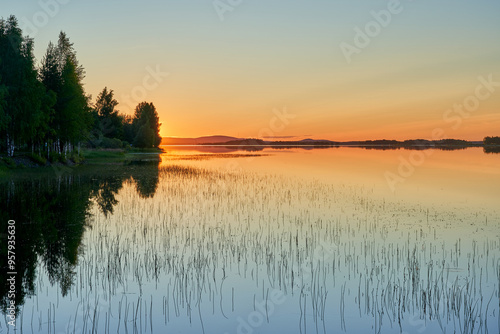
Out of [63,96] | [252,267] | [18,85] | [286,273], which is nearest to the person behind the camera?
[286,273]

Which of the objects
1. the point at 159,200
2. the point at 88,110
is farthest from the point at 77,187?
the point at 88,110

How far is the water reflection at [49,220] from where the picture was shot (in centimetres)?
1262

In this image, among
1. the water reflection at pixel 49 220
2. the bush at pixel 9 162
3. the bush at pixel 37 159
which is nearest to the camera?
the water reflection at pixel 49 220

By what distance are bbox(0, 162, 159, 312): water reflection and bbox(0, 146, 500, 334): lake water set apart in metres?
0.08

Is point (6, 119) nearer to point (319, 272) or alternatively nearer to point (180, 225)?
point (180, 225)

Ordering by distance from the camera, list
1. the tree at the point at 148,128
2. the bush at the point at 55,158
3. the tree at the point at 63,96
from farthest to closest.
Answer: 1. the tree at the point at 148,128
2. the tree at the point at 63,96
3. the bush at the point at 55,158

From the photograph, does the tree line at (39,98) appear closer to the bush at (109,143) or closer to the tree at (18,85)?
the tree at (18,85)

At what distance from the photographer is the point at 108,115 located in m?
135

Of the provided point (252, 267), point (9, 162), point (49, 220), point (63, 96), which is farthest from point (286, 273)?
point (63, 96)

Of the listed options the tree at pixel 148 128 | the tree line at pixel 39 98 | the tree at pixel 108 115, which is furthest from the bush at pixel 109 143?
the tree line at pixel 39 98

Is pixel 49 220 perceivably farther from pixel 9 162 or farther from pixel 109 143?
pixel 109 143

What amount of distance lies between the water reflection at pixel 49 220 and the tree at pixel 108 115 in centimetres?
9801

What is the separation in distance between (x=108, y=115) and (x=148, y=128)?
14.5 metres

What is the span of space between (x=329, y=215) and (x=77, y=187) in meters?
23.5
